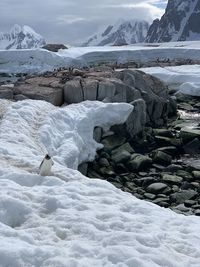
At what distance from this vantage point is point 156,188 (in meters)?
13.9

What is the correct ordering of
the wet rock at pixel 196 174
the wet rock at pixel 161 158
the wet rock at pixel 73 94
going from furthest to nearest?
the wet rock at pixel 73 94 < the wet rock at pixel 161 158 < the wet rock at pixel 196 174

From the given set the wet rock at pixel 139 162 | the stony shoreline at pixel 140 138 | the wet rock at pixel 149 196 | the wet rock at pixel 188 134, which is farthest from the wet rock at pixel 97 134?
the wet rock at pixel 149 196

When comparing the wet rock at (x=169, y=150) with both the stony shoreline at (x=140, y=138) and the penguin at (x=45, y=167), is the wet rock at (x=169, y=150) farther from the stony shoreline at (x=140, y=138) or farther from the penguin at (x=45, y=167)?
the penguin at (x=45, y=167)

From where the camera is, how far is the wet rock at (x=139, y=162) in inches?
640

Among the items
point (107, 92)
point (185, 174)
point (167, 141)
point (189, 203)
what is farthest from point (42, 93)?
point (189, 203)

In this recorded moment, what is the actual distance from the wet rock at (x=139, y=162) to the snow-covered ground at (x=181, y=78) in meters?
15.1

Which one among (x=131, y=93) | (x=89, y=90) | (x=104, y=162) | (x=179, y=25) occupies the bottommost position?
(x=104, y=162)

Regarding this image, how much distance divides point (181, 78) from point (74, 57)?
24.2 meters

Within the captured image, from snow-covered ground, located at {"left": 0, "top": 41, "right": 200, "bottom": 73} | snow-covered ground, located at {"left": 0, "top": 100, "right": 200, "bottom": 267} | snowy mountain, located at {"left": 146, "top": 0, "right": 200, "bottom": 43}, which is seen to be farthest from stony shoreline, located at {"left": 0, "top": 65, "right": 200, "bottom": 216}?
snowy mountain, located at {"left": 146, "top": 0, "right": 200, "bottom": 43}

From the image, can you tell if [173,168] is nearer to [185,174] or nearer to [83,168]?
[185,174]

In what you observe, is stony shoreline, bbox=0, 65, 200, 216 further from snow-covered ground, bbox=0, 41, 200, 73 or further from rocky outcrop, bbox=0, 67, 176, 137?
snow-covered ground, bbox=0, 41, 200, 73

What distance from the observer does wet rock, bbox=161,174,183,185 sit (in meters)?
14.7

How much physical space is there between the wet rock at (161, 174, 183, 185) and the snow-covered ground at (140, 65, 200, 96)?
1663cm

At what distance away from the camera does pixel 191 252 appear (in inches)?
246
